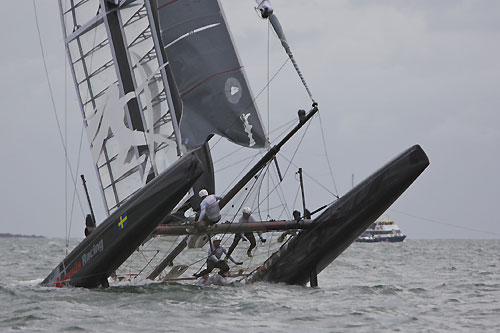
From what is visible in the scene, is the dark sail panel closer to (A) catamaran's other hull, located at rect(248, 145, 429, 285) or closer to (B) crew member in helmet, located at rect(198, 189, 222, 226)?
(B) crew member in helmet, located at rect(198, 189, 222, 226)

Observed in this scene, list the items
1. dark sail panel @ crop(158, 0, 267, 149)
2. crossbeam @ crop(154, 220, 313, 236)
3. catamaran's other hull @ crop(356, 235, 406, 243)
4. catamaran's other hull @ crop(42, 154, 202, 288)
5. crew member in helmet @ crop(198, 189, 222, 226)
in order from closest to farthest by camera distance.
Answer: catamaran's other hull @ crop(42, 154, 202, 288) → crew member in helmet @ crop(198, 189, 222, 226) → crossbeam @ crop(154, 220, 313, 236) → dark sail panel @ crop(158, 0, 267, 149) → catamaran's other hull @ crop(356, 235, 406, 243)

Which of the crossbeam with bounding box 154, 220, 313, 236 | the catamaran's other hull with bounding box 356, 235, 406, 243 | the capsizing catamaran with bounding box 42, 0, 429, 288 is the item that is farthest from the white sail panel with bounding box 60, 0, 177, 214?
the catamaran's other hull with bounding box 356, 235, 406, 243

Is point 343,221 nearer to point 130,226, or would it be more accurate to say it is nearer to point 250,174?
point 250,174

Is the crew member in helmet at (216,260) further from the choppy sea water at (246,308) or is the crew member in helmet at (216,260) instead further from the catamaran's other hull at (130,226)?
the catamaran's other hull at (130,226)

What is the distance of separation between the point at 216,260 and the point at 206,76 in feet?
8.48

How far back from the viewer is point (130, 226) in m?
11.3

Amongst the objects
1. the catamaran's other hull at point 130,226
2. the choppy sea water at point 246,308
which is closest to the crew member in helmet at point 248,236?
the choppy sea water at point 246,308

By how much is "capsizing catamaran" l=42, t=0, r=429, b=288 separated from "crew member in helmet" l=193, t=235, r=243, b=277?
0.96 ft

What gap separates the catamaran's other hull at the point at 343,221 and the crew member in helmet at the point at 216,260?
602 mm

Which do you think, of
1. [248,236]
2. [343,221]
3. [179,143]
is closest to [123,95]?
[179,143]

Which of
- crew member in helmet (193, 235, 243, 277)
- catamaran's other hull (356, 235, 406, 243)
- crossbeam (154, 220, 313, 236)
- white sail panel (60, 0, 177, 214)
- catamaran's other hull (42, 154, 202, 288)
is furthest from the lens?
catamaran's other hull (356, 235, 406, 243)

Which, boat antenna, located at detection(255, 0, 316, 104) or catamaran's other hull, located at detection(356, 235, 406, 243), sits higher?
catamaran's other hull, located at detection(356, 235, 406, 243)

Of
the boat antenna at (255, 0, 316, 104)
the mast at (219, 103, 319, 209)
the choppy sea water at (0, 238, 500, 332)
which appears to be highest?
the boat antenna at (255, 0, 316, 104)

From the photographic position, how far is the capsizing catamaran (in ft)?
38.0
